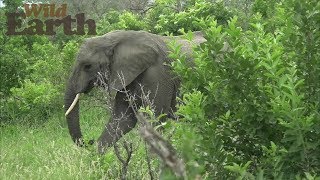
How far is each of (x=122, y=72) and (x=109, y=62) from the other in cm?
25

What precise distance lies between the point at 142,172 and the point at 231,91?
6.45 ft

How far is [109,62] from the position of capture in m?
7.53

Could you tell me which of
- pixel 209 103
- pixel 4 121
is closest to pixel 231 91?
pixel 209 103

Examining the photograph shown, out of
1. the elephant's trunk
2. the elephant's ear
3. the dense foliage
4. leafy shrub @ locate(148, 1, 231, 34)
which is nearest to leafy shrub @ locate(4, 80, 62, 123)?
the elephant's trunk

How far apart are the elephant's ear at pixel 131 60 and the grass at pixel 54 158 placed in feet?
2.45

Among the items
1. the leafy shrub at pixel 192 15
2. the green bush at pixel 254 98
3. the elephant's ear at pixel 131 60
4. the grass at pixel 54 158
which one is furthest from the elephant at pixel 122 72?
the green bush at pixel 254 98

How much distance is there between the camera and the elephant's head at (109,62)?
7363 millimetres

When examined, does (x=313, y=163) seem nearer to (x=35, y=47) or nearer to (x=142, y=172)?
(x=142, y=172)

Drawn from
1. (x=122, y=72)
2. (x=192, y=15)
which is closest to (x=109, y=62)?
(x=122, y=72)

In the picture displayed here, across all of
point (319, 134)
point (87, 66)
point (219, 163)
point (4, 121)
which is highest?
point (319, 134)

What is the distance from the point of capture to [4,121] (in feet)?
31.6

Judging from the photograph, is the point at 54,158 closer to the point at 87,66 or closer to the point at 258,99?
the point at 87,66

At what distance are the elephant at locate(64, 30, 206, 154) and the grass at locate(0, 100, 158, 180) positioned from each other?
0.38 m

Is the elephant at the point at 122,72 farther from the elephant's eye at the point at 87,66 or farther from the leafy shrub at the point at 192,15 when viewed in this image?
the leafy shrub at the point at 192,15
